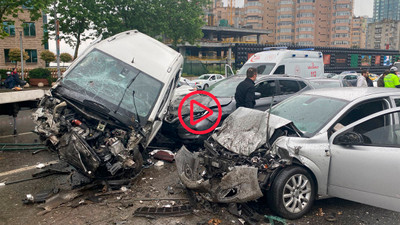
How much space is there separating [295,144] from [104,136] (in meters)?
2.88

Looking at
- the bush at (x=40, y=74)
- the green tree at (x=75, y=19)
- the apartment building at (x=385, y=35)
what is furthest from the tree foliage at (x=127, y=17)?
the apartment building at (x=385, y=35)

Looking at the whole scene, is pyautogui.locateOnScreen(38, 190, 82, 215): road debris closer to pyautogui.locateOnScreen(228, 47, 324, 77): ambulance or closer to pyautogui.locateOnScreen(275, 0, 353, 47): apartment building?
pyautogui.locateOnScreen(228, 47, 324, 77): ambulance

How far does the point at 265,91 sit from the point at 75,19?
17400 millimetres

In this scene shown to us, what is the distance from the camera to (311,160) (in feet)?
13.6

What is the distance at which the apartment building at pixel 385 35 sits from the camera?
136125 millimetres

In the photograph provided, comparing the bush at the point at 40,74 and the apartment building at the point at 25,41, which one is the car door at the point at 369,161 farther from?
the apartment building at the point at 25,41

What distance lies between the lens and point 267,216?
4152mm

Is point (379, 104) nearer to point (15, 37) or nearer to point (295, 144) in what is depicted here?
point (295, 144)

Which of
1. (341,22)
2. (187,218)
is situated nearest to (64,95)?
(187,218)

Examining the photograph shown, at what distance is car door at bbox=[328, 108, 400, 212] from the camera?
3846 mm

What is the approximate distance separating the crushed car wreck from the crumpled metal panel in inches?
51.9

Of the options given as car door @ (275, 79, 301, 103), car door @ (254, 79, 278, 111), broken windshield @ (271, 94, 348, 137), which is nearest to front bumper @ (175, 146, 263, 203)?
broken windshield @ (271, 94, 348, 137)

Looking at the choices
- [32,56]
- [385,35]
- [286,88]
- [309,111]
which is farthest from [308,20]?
[309,111]

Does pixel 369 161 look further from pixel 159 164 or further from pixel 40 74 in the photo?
pixel 40 74
